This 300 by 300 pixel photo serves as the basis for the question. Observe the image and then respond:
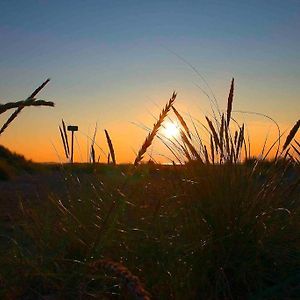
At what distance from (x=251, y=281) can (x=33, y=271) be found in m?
0.76

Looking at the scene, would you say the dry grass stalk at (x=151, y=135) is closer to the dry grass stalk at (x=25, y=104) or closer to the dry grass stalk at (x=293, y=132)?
the dry grass stalk at (x=25, y=104)

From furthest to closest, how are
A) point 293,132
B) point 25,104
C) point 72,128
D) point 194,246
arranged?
1. point 72,128
2. point 293,132
3. point 194,246
4. point 25,104

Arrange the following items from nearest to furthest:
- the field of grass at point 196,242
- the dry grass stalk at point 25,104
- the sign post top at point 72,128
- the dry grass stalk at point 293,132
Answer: the dry grass stalk at point 25,104 → the field of grass at point 196,242 → the dry grass stalk at point 293,132 → the sign post top at point 72,128

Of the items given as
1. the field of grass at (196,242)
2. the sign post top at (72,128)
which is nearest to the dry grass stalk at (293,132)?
the field of grass at (196,242)

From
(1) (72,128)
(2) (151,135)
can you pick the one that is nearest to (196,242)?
(2) (151,135)

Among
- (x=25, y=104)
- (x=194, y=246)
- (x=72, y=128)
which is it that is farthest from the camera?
(x=72, y=128)

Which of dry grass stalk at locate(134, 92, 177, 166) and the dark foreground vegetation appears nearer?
dry grass stalk at locate(134, 92, 177, 166)

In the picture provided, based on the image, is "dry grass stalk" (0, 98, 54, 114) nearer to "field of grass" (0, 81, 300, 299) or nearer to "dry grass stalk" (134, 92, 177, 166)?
"dry grass stalk" (134, 92, 177, 166)

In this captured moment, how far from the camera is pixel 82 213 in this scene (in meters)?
2.37

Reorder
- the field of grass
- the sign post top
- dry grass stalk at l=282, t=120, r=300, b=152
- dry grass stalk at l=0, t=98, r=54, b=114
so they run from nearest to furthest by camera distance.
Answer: dry grass stalk at l=0, t=98, r=54, b=114 → the field of grass → dry grass stalk at l=282, t=120, r=300, b=152 → the sign post top

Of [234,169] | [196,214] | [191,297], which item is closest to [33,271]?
[191,297]

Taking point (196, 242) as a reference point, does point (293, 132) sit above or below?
above

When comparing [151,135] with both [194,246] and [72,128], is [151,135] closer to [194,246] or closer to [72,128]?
[194,246]

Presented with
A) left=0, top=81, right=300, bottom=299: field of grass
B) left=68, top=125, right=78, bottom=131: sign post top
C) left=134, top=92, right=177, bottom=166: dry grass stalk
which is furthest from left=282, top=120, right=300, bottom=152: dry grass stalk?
left=68, top=125, right=78, bottom=131: sign post top
